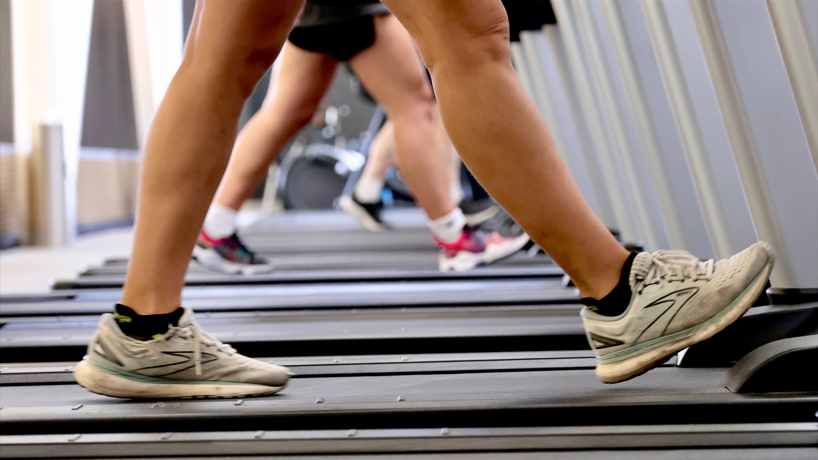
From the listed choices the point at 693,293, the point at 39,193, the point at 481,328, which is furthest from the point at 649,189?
the point at 39,193

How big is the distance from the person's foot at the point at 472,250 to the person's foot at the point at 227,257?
64cm

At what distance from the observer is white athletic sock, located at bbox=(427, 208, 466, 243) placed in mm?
2307

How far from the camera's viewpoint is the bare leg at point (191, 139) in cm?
101

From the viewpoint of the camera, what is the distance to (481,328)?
1479 mm

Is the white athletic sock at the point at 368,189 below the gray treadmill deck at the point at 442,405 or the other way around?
below

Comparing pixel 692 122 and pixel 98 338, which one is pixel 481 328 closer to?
pixel 692 122

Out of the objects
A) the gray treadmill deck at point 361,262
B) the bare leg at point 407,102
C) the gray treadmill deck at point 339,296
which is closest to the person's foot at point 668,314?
the gray treadmill deck at point 339,296

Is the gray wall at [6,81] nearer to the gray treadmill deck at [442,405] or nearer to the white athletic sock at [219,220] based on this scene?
the white athletic sock at [219,220]

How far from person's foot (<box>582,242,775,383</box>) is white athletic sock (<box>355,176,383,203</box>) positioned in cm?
314

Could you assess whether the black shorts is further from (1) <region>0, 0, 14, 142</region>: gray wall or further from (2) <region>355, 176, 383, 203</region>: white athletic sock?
(1) <region>0, 0, 14, 142</region>: gray wall

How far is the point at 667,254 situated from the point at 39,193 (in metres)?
3.59

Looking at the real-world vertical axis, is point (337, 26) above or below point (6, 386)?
above

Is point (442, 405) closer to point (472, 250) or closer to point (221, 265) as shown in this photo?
point (472, 250)

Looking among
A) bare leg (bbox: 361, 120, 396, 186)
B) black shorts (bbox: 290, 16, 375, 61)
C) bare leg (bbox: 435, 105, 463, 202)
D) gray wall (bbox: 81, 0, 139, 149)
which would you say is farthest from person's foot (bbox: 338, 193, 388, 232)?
gray wall (bbox: 81, 0, 139, 149)
